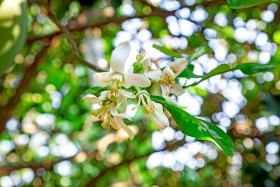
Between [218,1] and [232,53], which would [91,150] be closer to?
[232,53]

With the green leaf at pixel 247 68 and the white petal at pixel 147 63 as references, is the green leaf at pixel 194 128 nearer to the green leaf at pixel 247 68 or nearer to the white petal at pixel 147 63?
the white petal at pixel 147 63

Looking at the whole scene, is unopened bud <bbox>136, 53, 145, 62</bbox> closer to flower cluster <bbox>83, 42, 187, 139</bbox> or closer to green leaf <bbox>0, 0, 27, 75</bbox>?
flower cluster <bbox>83, 42, 187, 139</bbox>

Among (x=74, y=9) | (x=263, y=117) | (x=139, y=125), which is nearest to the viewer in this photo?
(x=74, y=9)

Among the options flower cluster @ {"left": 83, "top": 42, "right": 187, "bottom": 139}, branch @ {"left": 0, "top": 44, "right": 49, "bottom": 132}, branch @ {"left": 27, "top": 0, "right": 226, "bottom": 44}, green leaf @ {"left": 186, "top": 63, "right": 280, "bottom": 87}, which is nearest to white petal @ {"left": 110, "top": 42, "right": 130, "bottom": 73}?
flower cluster @ {"left": 83, "top": 42, "right": 187, "bottom": 139}

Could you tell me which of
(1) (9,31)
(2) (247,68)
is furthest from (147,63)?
(1) (9,31)

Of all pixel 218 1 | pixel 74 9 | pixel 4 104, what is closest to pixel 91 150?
pixel 4 104

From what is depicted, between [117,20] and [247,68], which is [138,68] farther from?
[117,20]
